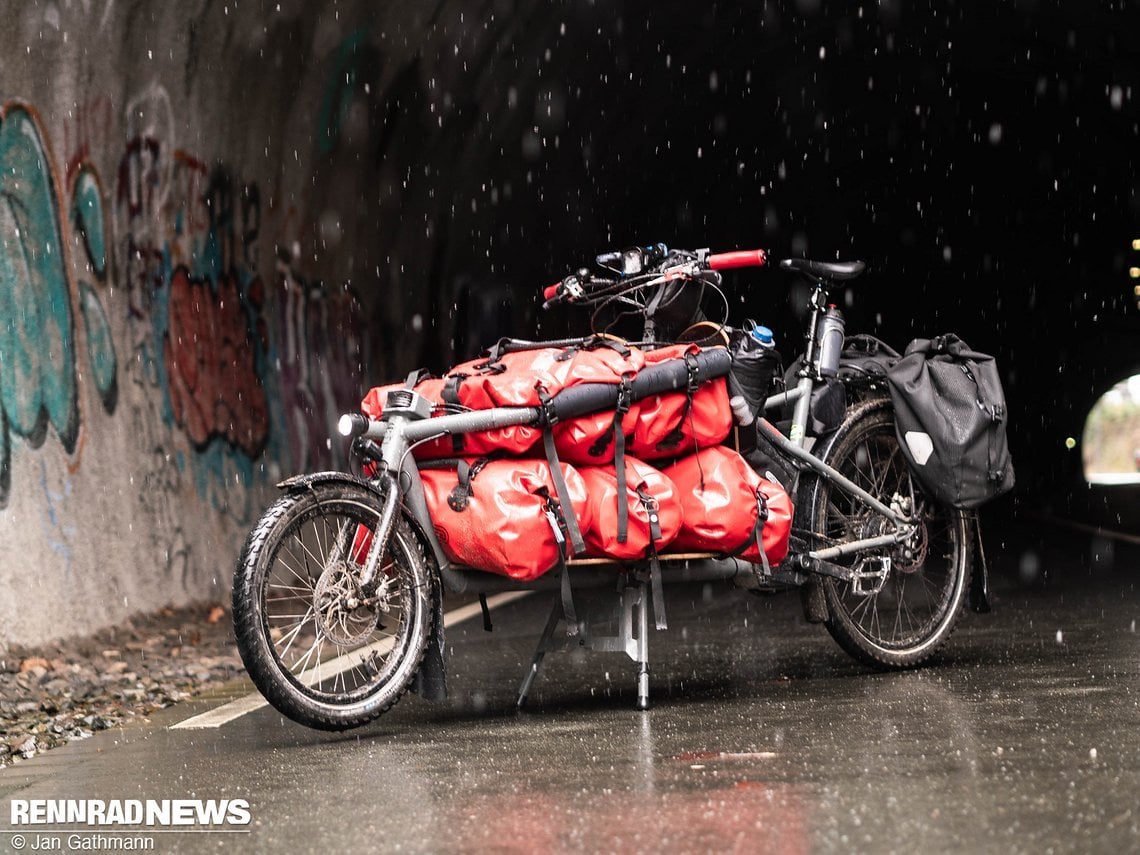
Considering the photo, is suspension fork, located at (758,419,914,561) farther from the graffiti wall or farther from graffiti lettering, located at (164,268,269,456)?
graffiti lettering, located at (164,268,269,456)

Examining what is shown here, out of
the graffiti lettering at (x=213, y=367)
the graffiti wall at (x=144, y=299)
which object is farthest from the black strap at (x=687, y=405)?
the graffiti lettering at (x=213, y=367)

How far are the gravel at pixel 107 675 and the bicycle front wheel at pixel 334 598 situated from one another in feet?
3.41

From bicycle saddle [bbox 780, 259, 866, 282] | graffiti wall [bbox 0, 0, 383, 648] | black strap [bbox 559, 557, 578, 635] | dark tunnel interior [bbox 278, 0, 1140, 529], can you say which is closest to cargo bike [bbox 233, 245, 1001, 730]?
black strap [bbox 559, 557, 578, 635]

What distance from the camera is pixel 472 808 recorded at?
385 centimetres

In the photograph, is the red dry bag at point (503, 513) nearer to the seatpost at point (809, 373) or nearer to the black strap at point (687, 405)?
the black strap at point (687, 405)

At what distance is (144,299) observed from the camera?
968 centimetres

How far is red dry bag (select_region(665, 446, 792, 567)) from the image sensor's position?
217 inches

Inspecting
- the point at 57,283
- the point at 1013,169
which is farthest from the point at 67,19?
the point at 1013,169

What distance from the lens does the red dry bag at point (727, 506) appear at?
18.1 ft

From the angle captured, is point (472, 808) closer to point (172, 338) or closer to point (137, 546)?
point (137, 546)

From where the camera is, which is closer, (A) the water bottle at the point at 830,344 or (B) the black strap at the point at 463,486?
(B) the black strap at the point at 463,486

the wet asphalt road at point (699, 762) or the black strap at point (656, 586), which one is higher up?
the black strap at point (656, 586)

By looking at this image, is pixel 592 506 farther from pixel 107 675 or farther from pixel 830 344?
pixel 107 675

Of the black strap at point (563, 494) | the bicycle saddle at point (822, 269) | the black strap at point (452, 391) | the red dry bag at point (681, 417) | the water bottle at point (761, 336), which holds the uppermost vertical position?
the bicycle saddle at point (822, 269)
